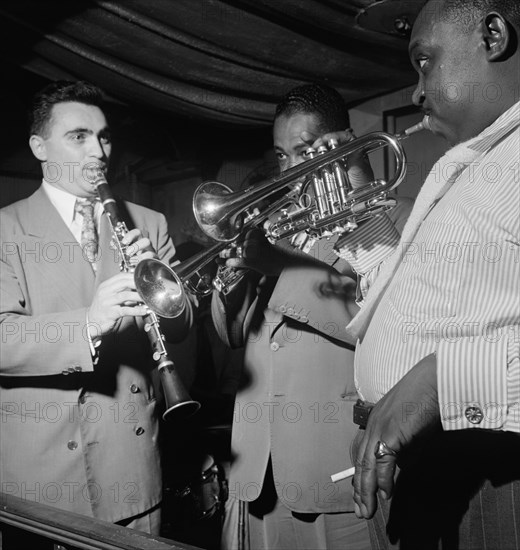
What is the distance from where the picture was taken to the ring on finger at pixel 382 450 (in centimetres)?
114

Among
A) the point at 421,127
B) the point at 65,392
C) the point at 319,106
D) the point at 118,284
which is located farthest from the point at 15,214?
the point at 421,127

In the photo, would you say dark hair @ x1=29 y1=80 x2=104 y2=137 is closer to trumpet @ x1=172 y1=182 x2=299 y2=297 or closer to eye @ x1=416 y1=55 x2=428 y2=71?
trumpet @ x1=172 y1=182 x2=299 y2=297

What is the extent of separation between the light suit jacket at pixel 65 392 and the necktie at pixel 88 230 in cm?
4

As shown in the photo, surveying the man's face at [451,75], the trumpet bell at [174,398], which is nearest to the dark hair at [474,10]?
the man's face at [451,75]

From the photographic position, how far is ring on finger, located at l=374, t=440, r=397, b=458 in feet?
3.75

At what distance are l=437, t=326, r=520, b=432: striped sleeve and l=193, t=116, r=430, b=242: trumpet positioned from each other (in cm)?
94

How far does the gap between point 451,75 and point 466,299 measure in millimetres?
593

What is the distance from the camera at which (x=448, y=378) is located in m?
1.13

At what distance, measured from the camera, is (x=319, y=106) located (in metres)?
2.58

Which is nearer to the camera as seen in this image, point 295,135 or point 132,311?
point 132,311

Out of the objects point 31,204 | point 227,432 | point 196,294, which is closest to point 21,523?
point 196,294

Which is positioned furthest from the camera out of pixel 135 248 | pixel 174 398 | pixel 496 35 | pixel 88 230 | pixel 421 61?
pixel 88 230

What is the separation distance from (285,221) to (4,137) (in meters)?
4.04

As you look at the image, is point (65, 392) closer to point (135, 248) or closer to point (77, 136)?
point (135, 248)
